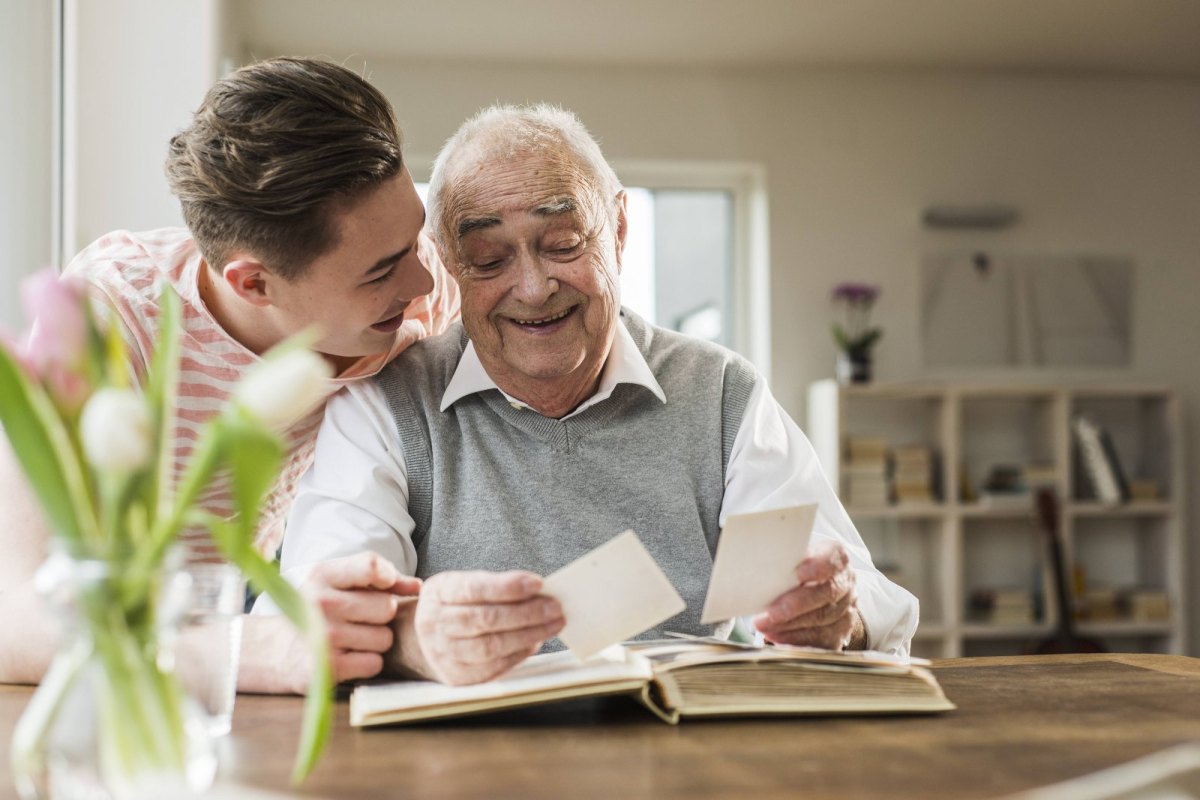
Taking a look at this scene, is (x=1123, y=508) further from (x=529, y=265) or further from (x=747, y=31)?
(x=529, y=265)

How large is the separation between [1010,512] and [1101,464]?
516mm

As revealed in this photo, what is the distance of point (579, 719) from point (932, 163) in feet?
16.8

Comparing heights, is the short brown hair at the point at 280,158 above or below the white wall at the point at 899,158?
below

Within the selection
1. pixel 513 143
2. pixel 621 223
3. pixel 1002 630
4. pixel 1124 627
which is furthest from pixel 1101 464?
pixel 513 143

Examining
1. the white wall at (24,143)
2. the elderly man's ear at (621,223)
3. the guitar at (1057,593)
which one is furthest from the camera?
the guitar at (1057,593)

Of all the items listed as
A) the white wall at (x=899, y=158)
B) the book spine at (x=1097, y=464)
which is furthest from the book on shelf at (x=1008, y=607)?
the white wall at (x=899, y=158)

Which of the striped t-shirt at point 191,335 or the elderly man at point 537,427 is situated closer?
the striped t-shirt at point 191,335

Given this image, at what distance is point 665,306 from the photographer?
568 cm

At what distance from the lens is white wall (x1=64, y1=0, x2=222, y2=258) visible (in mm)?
2672

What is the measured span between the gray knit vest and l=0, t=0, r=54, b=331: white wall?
3.39ft

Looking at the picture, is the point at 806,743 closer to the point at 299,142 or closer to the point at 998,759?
the point at 998,759

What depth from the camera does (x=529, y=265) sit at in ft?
5.65

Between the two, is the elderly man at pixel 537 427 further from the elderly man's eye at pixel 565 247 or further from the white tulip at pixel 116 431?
the white tulip at pixel 116 431

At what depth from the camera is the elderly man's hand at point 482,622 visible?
1.12m
